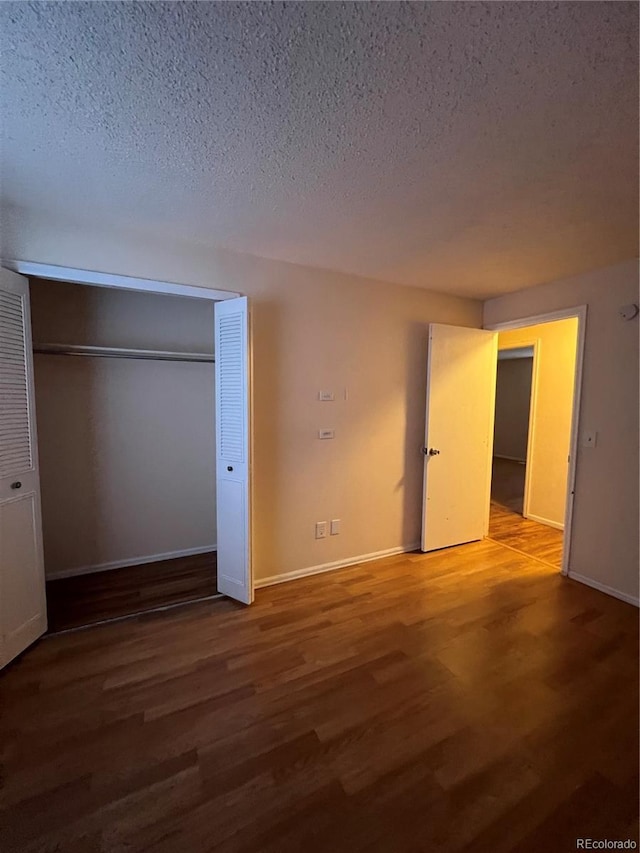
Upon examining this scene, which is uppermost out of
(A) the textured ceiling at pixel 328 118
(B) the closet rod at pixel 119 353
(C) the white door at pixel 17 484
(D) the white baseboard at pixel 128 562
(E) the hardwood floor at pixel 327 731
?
(A) the textured ceiling at pixel 328 118

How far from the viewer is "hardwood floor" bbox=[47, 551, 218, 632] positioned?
2.38 meters

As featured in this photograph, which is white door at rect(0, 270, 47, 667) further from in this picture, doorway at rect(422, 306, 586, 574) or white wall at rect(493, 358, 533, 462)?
white wall at rect(493, 358, 533, 462)

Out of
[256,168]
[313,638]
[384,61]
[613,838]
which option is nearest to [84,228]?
[256,168]

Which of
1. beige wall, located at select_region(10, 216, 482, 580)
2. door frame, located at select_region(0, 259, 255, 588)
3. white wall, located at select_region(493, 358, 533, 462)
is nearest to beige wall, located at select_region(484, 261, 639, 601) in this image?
beige wall, located at select_region(10, 216, 482, 580)

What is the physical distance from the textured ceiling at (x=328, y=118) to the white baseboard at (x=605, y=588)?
2.45m

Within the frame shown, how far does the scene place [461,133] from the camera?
132cm

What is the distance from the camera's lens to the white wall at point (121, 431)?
2.80 metres

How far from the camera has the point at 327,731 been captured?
156 centimetres

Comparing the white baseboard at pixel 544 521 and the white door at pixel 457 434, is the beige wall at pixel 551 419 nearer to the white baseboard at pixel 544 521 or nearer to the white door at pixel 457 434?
the white baseboard at pixel 544 521

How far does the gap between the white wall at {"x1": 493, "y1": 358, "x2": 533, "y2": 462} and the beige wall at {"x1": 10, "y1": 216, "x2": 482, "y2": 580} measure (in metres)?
4.81

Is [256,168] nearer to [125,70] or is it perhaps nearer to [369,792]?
[125,70]

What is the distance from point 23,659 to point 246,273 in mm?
2683

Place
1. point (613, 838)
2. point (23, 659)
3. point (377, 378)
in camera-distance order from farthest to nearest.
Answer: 1. point (377, 378)
2. point (23, 659)
3. point (613, 838)

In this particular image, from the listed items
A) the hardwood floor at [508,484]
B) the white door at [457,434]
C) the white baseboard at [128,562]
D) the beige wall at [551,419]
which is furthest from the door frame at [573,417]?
the white baseboard at [128,562]
